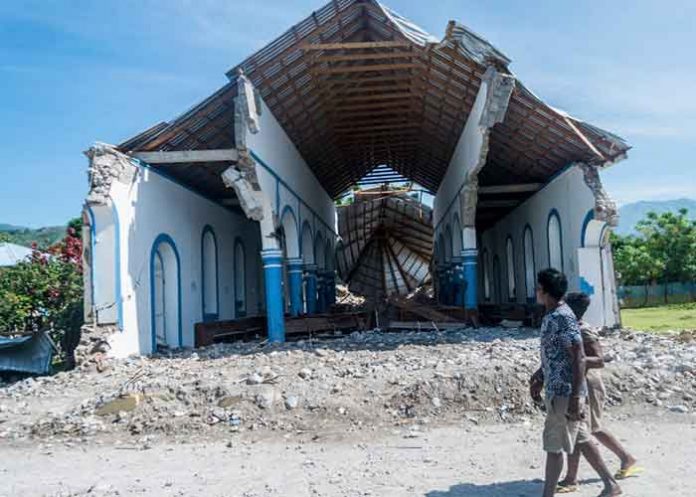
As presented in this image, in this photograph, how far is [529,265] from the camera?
2377cm

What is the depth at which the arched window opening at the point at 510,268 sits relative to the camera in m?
26.7

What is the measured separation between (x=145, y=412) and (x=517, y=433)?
4534 mm

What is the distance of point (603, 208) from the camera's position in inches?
597

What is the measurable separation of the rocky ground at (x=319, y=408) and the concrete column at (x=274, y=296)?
477cm

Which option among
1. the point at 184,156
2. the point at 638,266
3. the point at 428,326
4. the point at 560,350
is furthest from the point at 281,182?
the point at 638,266

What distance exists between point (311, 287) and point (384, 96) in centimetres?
728

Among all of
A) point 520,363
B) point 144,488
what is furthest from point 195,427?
point 520,363

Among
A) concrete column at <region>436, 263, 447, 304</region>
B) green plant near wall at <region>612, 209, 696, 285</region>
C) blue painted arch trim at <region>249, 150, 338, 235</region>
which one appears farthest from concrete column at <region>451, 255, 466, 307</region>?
green plant near wall at <region>612, 209, 696, 285</region>

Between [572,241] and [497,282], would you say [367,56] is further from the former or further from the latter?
[497,282]

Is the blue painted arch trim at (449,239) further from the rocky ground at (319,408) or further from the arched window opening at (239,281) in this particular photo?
the rocky ground at (319,408)

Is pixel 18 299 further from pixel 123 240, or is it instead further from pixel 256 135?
pixel 256 135

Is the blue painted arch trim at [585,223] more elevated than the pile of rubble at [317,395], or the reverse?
the blue painted arch trim at [585,223]

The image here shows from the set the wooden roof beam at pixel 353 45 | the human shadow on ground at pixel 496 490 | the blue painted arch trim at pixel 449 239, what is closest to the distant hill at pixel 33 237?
the wooden roof beam at pixel 353 45

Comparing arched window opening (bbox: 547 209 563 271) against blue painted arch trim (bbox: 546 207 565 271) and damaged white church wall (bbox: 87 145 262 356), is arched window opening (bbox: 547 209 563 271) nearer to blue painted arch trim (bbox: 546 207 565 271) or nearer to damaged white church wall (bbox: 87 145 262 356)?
blue painted arch trim (bbox: 546 207 565 271)
